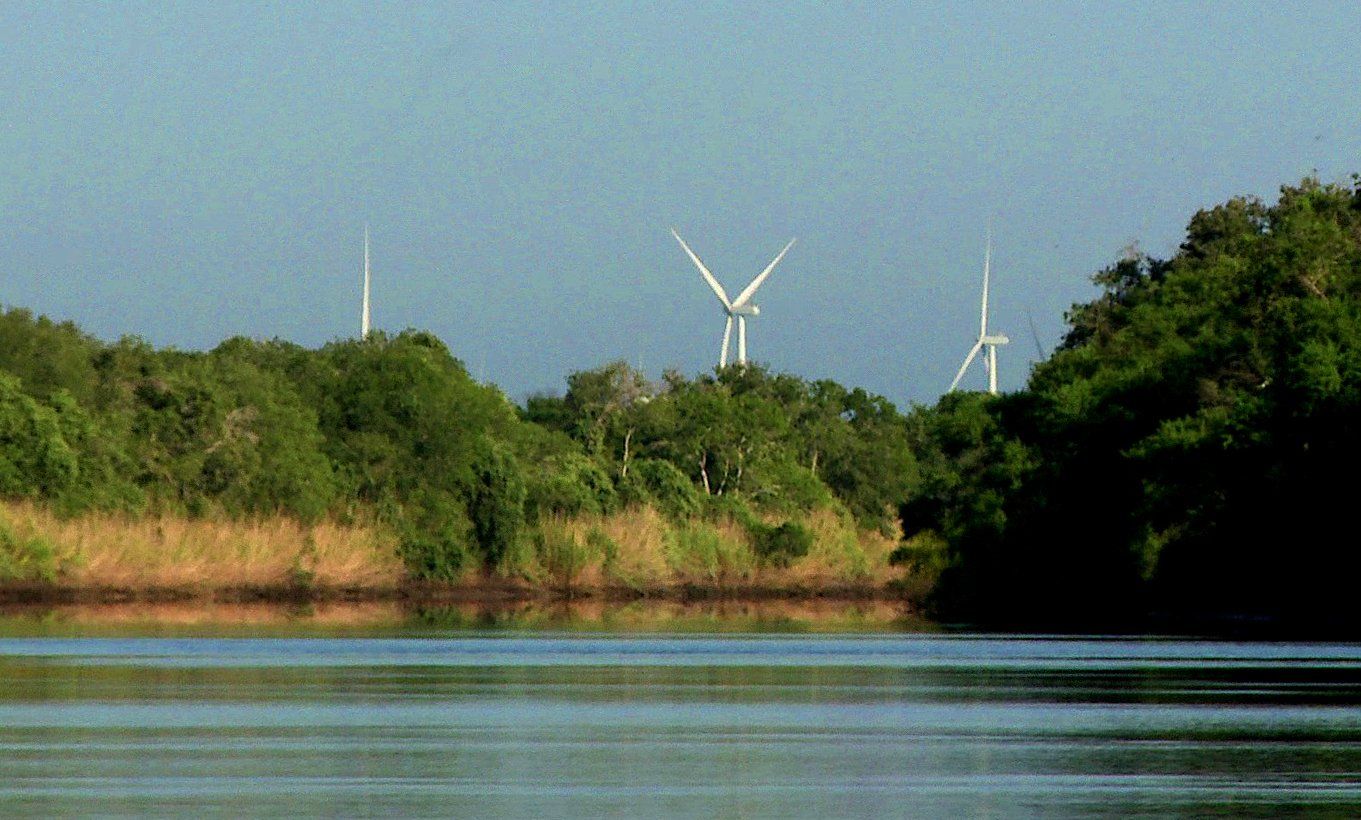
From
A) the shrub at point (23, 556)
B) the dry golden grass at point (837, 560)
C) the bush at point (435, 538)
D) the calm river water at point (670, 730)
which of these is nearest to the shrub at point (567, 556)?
the bush at point (435, 538)

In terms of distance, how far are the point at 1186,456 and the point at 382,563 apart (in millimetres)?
26039

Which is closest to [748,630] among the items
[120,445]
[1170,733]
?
[120,445]

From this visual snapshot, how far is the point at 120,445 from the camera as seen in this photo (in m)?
85.1

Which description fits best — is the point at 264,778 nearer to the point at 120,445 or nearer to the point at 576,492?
the point at 120,445

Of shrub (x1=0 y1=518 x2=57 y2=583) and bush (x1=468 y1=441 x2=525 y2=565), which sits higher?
bush (x1=468 y1=441 x2=525 y2=565)

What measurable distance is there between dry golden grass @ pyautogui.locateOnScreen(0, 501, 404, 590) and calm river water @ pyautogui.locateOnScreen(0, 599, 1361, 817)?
24556 millimetres

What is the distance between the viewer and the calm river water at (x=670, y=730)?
21.8 meters

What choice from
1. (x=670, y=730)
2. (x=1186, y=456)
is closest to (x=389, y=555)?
(x=1186, y=456)

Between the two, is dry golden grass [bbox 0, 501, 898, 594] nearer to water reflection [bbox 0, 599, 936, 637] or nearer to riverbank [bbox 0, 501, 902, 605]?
riverbank [bbox 0, 501, 902, 605]

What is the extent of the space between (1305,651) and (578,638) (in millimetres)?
13760

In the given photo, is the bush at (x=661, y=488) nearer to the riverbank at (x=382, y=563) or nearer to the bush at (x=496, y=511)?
the riverbank at (x=382, y=563)

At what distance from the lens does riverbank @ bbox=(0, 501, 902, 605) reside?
76.4 metres

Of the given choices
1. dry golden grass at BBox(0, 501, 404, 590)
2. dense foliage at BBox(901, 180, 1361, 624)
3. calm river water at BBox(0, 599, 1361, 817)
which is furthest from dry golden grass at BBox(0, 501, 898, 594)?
calm river water at BBox(0, 599, 1361, 817)

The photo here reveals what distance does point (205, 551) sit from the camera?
260 ft
